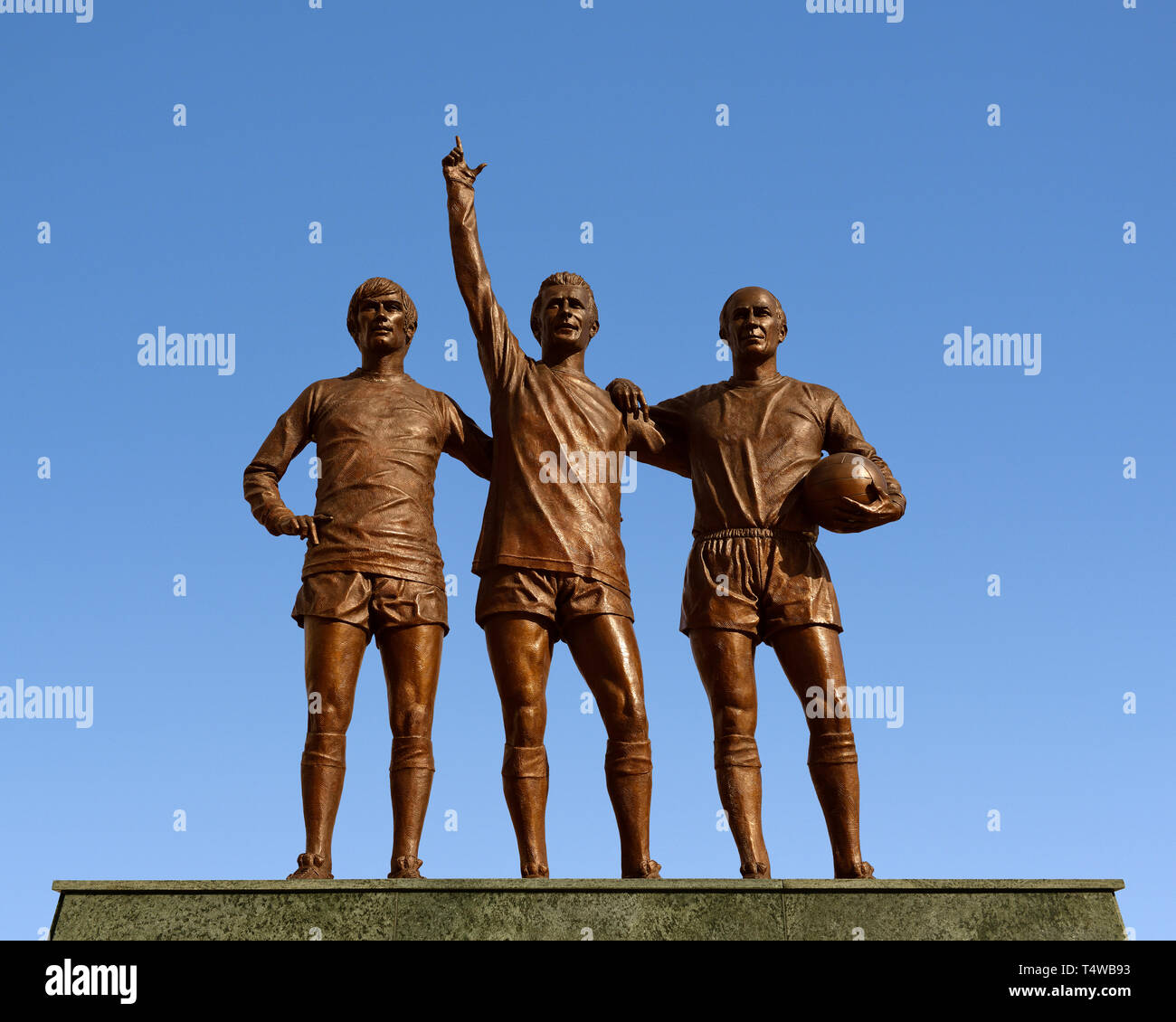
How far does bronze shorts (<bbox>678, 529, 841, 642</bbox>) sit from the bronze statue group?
12mm

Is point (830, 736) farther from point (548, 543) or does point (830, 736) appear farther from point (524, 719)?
point (548, 543)

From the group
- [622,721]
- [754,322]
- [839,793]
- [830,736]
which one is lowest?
[839,793]

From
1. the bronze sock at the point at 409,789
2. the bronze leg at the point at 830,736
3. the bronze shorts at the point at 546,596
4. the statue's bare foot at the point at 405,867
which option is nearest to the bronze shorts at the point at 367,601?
the bronze shorts at the point at 546,596

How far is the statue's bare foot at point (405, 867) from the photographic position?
870 centimetres

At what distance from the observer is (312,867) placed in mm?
8586

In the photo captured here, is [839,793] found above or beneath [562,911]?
above

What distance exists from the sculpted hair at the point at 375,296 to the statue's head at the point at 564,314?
80cm

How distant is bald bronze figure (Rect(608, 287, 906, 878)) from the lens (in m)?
9.12

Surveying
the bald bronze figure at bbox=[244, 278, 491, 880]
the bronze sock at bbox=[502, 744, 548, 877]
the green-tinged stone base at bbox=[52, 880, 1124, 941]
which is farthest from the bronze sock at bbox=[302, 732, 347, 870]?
the bronze sock at bbox=[502, 744, 548, 877]

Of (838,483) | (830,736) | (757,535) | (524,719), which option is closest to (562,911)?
(524,719)

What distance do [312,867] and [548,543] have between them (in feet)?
7.32
